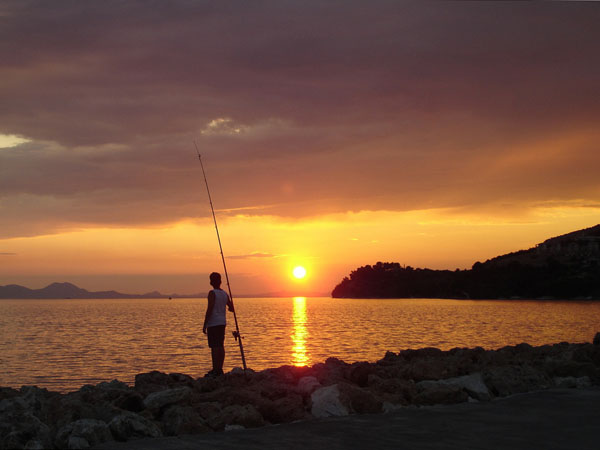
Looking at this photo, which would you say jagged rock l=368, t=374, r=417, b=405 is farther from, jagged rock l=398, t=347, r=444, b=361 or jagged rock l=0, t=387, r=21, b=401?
jagged rock l=0, t=387, r=21, b=401

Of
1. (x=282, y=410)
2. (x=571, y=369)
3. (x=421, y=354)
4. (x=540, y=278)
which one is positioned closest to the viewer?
(x=282, y=410)

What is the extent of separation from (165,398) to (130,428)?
1598 millimetres

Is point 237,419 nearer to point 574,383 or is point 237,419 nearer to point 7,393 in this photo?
point 7,393

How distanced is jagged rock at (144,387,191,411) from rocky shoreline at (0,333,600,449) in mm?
14

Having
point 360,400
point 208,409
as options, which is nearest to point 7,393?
point 208,409

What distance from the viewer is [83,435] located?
6.74 m

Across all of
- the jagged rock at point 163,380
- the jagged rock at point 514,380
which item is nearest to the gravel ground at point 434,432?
the jagged rock at point 514,380

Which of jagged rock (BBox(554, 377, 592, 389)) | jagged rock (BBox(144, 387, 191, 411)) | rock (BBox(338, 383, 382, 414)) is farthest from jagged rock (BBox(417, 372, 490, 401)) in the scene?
jagged rock (BBox(144, 387, 191, 411))

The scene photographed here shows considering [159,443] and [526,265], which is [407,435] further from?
[526,265]

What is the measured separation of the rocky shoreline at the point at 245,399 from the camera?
6.95m

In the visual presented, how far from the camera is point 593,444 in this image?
21.1ft

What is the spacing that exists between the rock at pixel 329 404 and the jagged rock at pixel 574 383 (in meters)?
4.45

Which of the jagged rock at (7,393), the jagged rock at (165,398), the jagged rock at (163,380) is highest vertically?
the jagged rock at (165,398)

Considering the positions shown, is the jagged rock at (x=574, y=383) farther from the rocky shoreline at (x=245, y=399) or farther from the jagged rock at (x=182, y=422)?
the jagged rock at (x=182, y=422)
